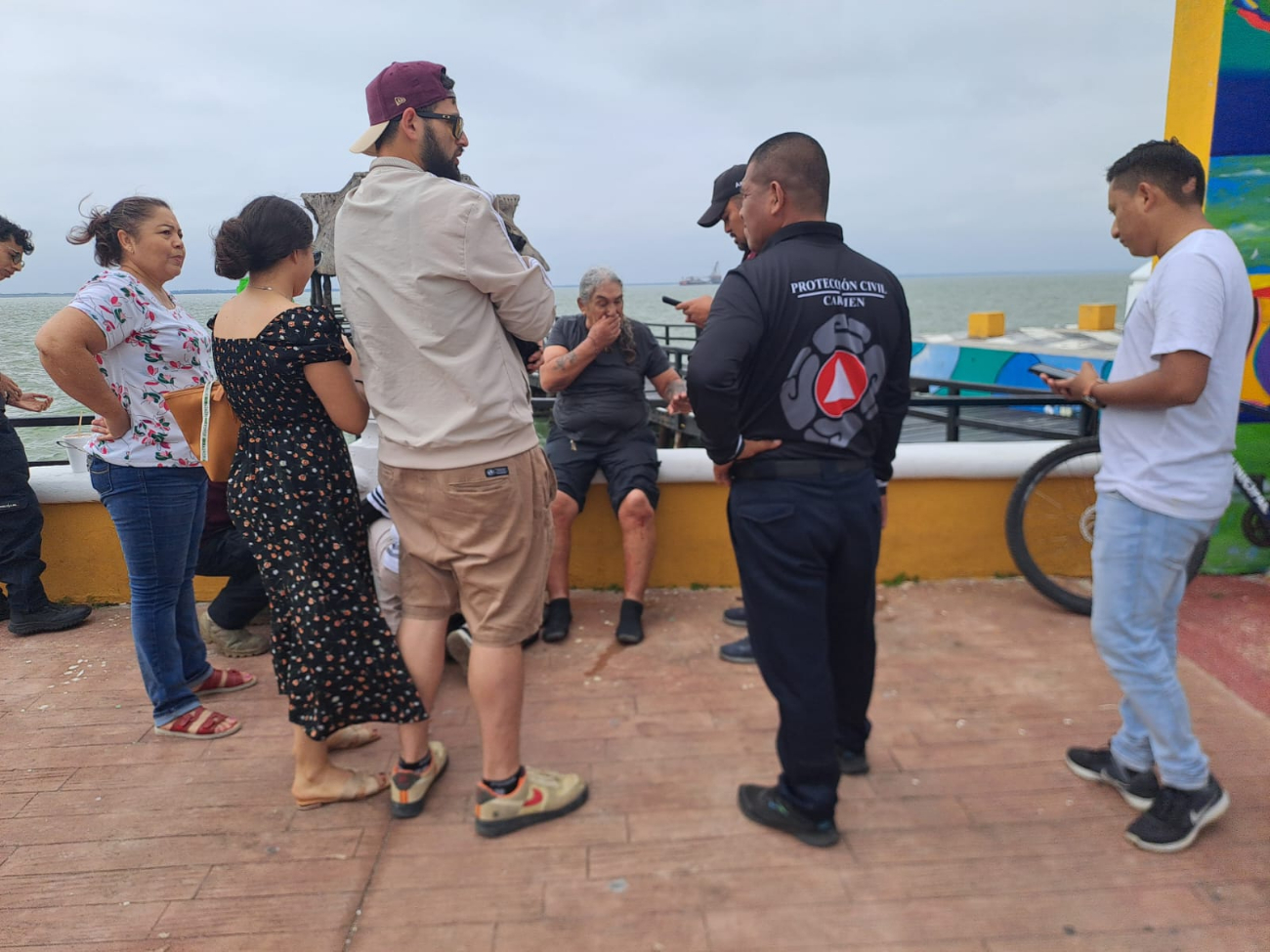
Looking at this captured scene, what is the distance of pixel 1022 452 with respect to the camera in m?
4.20

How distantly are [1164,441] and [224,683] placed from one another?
334cm

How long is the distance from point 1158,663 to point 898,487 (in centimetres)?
200

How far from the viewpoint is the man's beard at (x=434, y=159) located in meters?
2.24

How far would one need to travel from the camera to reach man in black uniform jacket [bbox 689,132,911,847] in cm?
218

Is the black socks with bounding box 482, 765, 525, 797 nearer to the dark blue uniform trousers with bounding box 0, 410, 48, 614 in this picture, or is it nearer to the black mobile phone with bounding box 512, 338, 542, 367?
the black mobile phone with bounding box 512, 338, 542, 367

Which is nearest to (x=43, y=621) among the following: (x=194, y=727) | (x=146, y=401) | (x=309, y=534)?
(x=194, y=727)

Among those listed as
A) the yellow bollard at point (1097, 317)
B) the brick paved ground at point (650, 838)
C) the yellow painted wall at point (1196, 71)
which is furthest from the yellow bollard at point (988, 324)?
the brick paved ground at point (650, 838)

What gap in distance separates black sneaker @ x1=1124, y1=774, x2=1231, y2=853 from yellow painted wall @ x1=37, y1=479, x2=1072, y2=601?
2015 mm

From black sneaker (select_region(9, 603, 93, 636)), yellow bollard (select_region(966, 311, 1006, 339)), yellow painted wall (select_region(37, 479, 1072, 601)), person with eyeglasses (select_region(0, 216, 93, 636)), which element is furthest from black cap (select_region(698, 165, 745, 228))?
yellow bollard (select_region(966, 311, 1006, 339))

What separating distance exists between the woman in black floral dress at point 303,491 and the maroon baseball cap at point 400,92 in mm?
395

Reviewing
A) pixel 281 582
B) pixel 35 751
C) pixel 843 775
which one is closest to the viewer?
pixel 281 582

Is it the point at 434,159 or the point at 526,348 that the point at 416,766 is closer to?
the point at 526,348

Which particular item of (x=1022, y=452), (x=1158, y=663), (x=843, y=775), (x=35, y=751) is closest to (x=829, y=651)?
(x=843, y=775)

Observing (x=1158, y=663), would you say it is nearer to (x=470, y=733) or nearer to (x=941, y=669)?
(x=941, y=669)
